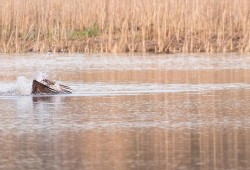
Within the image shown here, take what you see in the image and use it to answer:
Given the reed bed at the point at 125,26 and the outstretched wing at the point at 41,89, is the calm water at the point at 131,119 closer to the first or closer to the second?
the outstretched wing at the point at 41,89

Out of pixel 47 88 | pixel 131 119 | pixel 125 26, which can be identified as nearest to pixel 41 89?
pixel 47 88

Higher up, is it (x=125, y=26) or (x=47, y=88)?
(x=125, y=26)

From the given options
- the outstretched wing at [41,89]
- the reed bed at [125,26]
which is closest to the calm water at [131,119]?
the outstretched wing at [41,89]

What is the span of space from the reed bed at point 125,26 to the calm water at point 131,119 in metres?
3.82

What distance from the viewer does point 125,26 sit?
25.3 meters

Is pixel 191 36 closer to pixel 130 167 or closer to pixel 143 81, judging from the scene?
pixel 143 81

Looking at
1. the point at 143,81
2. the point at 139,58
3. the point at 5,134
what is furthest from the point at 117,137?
the point at 139,58

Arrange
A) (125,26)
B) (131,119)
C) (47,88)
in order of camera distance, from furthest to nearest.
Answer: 1. (125,26)
2. (47,88)
3. (131,119)

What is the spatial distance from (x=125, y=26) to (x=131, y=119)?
1319cm

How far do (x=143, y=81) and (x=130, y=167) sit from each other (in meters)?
9.50

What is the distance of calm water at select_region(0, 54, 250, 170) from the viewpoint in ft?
30.1

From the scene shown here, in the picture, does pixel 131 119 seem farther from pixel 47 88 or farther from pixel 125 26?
pixel 125 26

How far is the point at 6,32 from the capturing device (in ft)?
85.4

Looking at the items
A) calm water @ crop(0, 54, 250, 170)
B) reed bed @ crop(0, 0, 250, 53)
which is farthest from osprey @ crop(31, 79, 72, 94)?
reed bed @ crop(0, 0, 250, 53)
